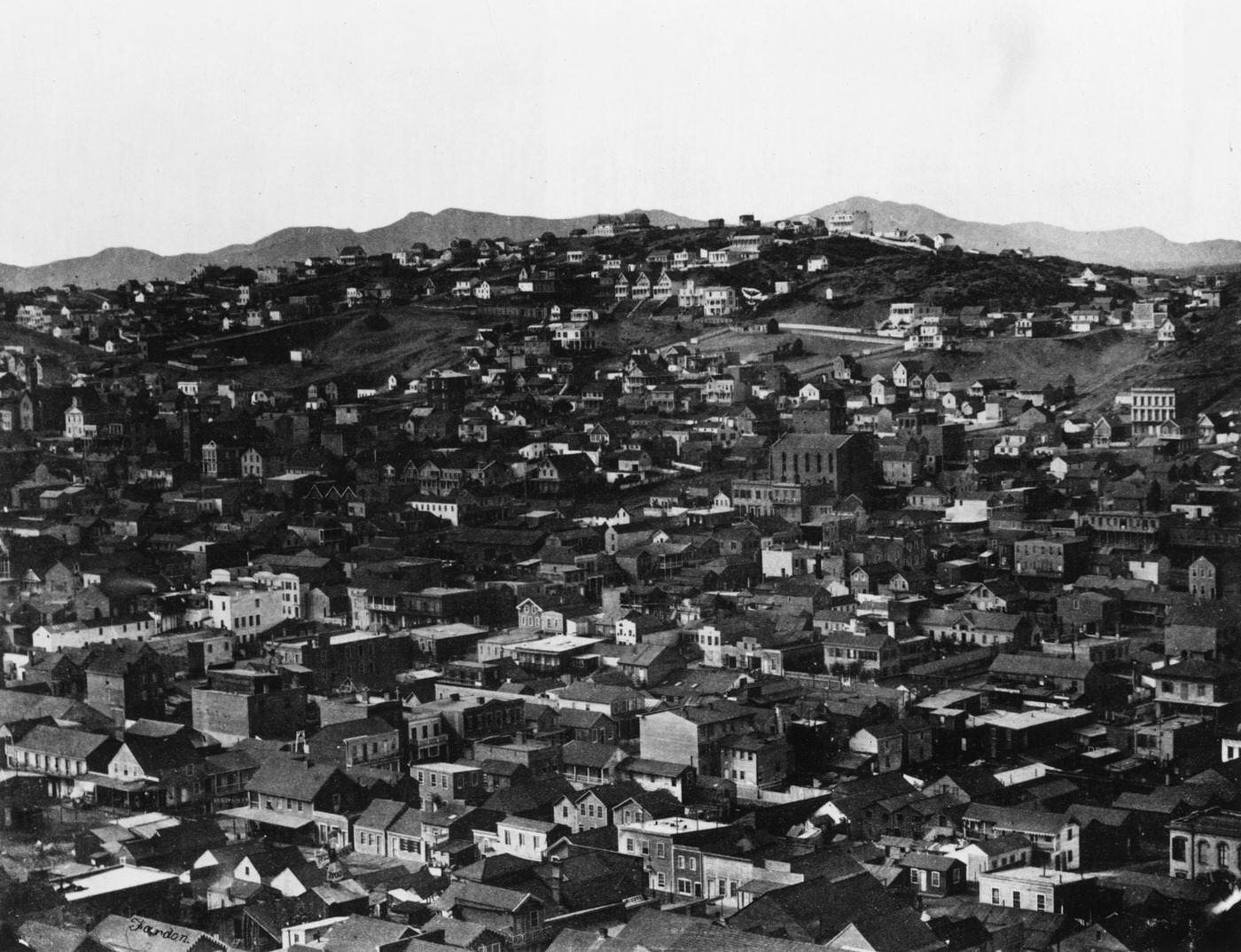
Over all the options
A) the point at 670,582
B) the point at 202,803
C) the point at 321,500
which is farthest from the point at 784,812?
the point at 321,500

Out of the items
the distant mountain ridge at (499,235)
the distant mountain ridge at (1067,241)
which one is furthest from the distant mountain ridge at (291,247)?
the distant mountain ridge at (1067,241)

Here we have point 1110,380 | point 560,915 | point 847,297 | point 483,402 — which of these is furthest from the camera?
point 847,297

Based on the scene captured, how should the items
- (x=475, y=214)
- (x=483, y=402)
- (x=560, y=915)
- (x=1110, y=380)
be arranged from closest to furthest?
(x=560, y=915), (x=1110, y=380), (x=483, y=402), (x=475, y=214)

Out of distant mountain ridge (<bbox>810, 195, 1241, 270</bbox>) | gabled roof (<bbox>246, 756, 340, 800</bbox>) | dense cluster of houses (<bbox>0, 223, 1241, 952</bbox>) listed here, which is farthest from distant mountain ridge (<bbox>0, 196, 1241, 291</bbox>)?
gabled roof (<bbox>246, 756, 340, 800</bbox>)

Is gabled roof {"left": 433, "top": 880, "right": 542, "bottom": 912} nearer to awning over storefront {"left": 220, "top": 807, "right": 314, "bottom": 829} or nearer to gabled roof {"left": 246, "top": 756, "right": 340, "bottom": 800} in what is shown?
awning over storefront {"left": 220, "top": 807, "right": 314, "bottom": 829}

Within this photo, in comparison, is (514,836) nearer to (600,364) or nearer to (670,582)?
(670,582)

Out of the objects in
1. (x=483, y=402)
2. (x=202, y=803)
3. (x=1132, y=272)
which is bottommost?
(x=202, y=803)
